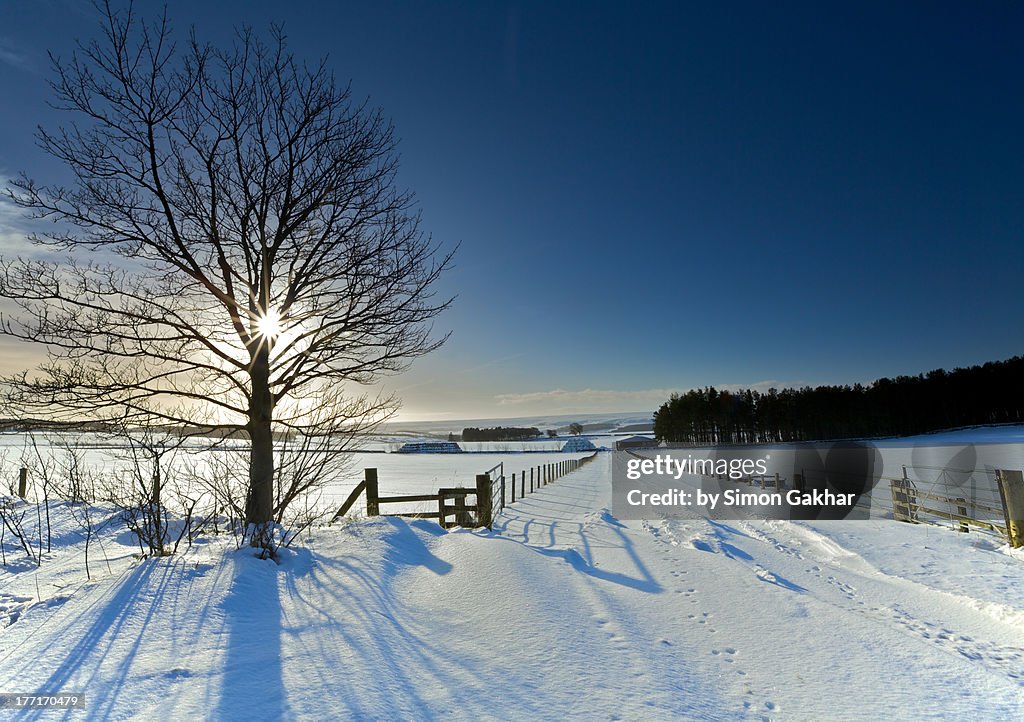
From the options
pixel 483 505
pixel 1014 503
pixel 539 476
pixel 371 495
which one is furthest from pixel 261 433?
pixel 539 476

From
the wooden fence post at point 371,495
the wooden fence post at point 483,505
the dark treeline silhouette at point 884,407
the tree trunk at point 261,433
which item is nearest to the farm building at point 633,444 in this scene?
the dark treeline silhouette at point 884,407

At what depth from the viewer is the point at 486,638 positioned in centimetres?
354

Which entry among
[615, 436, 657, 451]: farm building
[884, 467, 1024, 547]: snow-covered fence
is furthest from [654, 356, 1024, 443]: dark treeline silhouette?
[884, 467, 1024, 547]: snow-covered fence

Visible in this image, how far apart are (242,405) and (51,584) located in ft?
10.2

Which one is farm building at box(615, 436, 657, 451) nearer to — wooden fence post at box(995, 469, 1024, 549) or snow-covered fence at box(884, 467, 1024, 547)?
snow-covered fence at box(884, 467, 1024, 547)

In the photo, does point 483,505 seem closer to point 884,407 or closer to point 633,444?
point 633,444

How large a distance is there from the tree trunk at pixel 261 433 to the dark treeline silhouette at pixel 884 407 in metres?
102

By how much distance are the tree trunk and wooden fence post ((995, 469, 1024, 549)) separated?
12.9 metres

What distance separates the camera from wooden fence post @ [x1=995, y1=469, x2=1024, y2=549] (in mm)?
9102

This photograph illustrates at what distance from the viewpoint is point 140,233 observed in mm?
6902

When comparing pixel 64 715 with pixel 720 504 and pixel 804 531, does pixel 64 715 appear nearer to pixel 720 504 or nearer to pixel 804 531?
pixel 804 531

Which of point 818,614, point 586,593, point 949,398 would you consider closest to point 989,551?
point 818,614

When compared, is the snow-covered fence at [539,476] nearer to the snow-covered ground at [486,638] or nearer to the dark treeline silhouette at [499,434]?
the snow-covered ground at [486,638]

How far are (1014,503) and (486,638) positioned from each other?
11.4m
